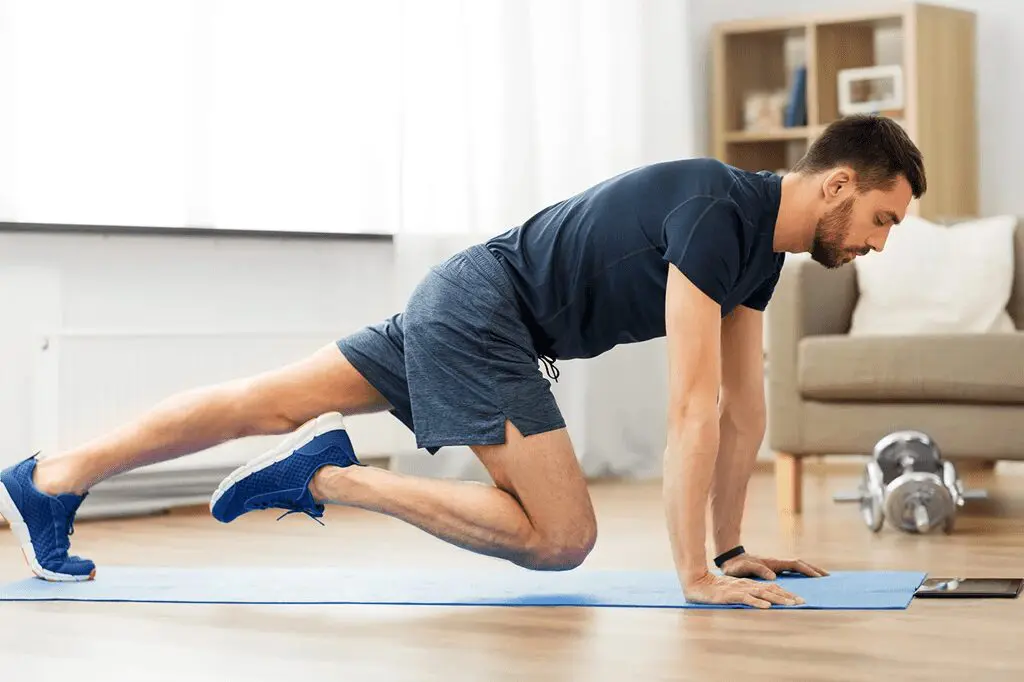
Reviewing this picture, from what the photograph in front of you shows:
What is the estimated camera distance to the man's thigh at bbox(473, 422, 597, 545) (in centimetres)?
225

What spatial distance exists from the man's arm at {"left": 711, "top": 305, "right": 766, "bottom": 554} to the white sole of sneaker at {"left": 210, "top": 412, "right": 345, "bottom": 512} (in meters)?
0.62

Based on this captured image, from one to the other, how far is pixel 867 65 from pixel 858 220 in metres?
3.00

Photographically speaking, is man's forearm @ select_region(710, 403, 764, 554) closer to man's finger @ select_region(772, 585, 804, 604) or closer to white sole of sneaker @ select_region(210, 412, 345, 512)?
man's finger @ select_region(772, 585, 804, 604)

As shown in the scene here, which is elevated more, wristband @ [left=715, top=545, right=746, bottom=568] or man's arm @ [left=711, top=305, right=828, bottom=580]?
man's arm @ [left=711, top=305, right=828, bottom=580]

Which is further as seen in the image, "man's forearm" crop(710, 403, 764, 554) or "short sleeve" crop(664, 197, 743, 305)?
"man's forearm" crop(710, 403, 764, 554)

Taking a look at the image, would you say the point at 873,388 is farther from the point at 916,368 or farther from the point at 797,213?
the point at 797,213

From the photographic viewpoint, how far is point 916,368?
3.32 meters

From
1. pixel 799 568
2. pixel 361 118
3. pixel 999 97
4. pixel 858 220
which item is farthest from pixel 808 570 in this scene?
pixel 999 97

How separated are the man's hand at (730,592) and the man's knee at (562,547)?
0.72 feet

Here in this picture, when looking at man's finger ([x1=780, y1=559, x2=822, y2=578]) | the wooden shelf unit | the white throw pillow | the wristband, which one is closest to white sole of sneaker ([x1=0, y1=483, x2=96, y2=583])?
the wristband

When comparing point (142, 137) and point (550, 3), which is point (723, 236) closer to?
point (142, 137)

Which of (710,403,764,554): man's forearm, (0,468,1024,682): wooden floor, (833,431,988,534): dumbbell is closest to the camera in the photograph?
(0,468,1024,682): wooden floor

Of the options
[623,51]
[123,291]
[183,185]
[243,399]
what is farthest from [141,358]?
[623,51]

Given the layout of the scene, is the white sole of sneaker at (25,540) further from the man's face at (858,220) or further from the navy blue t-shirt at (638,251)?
the man's face at (858,220)
